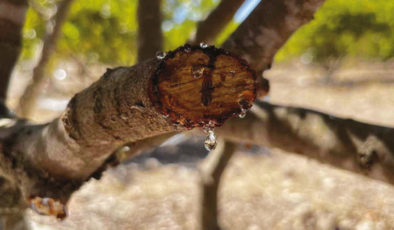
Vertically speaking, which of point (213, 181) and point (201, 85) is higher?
point (213, 181)

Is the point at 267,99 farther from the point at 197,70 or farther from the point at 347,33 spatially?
the point at 197,70

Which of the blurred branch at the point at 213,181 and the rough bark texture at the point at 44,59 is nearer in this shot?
the blurred branch at the point at 213,181

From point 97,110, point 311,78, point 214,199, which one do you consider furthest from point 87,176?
point 311,78

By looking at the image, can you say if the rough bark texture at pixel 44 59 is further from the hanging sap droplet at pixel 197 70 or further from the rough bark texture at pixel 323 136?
the hanging sap droplet at pixel 197 70

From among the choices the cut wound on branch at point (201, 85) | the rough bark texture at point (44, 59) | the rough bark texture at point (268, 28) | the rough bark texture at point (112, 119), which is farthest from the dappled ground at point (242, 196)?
the cut wound on branch at point (201, 85)

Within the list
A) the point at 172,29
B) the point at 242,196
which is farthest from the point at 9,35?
the point at 172,29

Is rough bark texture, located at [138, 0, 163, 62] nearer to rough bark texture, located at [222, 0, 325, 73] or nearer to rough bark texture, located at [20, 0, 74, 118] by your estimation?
rough bark texture, located at [222, 0, 325, 73]
